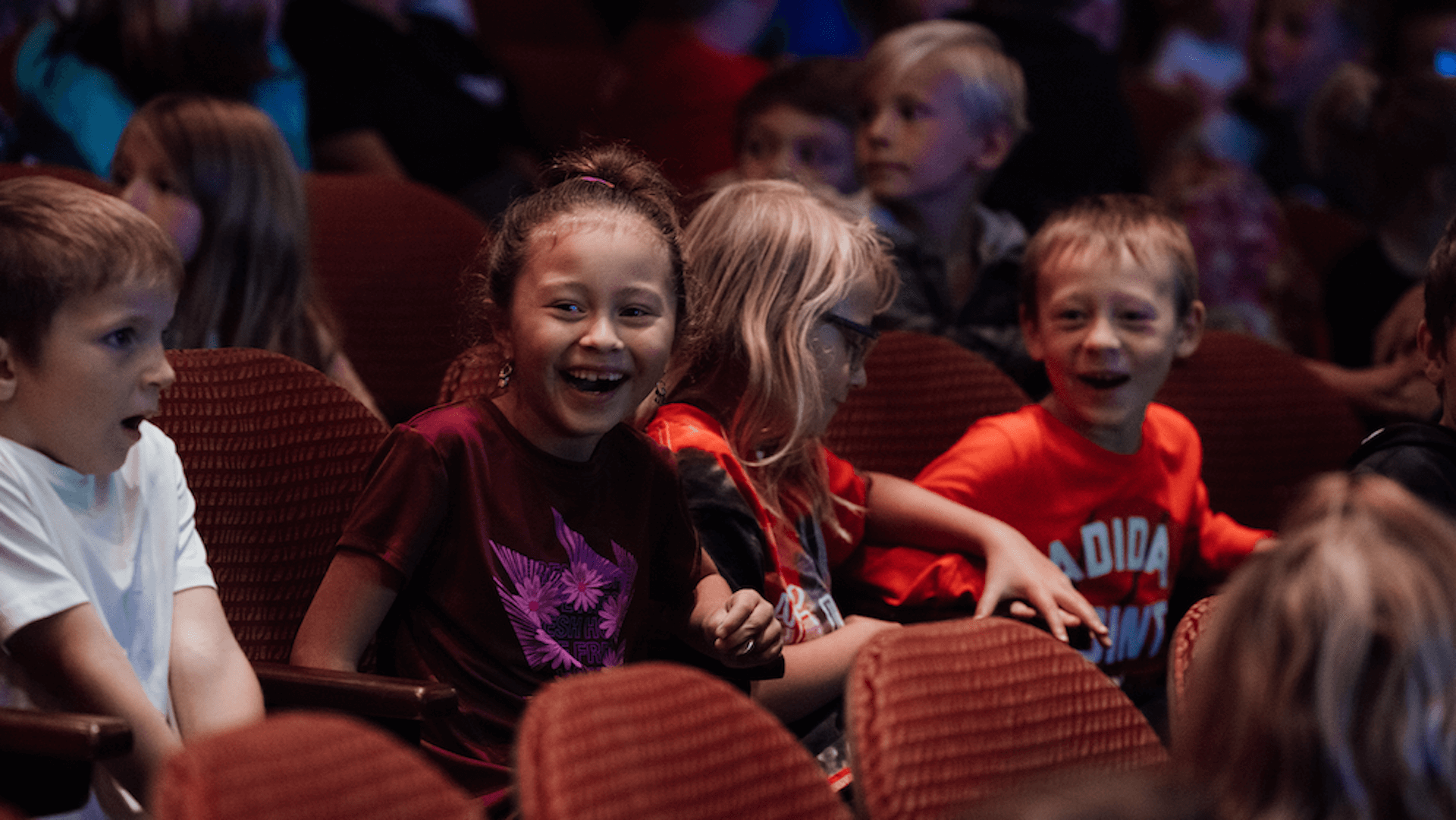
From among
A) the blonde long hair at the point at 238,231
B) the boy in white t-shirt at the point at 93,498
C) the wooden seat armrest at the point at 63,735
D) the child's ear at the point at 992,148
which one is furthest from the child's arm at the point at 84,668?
the child's ear at the point at 992,148

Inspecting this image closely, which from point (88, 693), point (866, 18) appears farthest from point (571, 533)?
point (866, 18)

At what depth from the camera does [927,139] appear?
9.07 feet

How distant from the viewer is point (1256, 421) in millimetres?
2568

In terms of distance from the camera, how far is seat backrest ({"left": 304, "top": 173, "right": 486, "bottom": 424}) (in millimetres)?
2592

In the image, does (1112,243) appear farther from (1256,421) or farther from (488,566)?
(488,566)

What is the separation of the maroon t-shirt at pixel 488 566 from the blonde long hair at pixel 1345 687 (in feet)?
2.72

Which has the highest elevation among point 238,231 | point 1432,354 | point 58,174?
point 58,174

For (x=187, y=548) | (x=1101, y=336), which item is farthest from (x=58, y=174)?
(x=1101, y=336)

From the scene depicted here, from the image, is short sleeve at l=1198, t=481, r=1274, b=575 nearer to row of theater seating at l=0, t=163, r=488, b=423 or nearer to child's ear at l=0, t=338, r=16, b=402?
row of theater seating at l=0, t=163, r=488, b=423

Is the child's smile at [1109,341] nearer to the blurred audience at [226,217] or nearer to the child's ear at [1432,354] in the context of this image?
the child's ear at [1432,354]

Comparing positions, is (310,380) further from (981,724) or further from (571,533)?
(981,724)

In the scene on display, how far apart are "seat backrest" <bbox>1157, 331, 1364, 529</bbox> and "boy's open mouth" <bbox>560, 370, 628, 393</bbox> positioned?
1229 millimetres

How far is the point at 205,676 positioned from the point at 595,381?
486 millimetres

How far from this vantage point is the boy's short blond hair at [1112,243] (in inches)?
86.4
